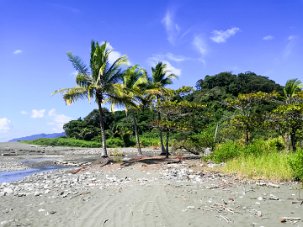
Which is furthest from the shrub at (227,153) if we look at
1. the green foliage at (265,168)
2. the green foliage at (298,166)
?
the green foliage at (298,166)

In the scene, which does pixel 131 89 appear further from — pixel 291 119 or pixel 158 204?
pixel 158 204

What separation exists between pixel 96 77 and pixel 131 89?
301 cm

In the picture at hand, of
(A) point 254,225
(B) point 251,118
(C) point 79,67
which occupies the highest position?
(C) point 79,67

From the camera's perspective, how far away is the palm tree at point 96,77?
25078 millimetres

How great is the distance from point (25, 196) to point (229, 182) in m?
6.94

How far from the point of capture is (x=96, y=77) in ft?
83.1

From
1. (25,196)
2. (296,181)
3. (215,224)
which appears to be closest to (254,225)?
(215,224)

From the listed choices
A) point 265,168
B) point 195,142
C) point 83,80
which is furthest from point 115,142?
point 265,168

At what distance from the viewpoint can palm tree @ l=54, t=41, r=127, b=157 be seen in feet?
82.3

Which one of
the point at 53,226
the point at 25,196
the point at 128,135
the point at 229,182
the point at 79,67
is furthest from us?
the point at 128,135

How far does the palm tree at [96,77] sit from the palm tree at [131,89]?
766 mm

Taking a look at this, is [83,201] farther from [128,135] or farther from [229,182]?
[128,135]

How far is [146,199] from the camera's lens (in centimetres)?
1036

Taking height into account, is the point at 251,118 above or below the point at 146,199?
above
